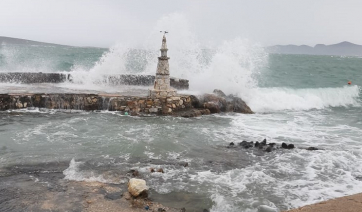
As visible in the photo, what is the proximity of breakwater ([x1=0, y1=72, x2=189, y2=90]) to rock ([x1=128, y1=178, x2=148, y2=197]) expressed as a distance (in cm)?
1245

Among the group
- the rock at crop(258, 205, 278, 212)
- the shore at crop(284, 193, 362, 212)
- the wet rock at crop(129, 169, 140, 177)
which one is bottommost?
the rock at crop(258, 205, 278, 212)

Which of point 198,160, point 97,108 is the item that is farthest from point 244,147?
point 97,108

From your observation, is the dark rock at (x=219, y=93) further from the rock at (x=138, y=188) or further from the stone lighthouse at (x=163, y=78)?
the rock at (x=138, y=188)

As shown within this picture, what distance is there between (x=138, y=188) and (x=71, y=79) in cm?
1513

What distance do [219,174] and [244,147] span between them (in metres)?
2.51

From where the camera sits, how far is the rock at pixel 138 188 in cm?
620

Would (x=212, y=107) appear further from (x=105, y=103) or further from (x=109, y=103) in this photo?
(x=105, y=103)

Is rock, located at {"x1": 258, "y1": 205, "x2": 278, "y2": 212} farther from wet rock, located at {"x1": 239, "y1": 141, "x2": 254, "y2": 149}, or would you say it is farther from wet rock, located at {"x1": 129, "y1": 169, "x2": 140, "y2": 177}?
wet rock, located at {"x1": 239, "y1": 141, "x2": 254, "y2": 149}

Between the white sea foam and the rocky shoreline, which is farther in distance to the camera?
the rocky shoreline

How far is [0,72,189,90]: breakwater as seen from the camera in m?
18.6

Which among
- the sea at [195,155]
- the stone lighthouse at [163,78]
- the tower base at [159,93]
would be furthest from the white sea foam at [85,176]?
the stone lighthouse at [163,78]

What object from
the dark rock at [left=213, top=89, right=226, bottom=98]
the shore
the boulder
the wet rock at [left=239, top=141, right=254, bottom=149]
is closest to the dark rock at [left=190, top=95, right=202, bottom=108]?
the boulder

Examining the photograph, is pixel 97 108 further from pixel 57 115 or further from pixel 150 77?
pixel 150 77

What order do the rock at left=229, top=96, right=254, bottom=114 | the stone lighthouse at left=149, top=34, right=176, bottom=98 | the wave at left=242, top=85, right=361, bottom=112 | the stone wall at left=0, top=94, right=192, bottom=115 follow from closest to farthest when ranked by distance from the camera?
the stone wall at left=0, top=94, right=192, bottom=115 → the stone lighthouse at left=149, top=34, right=176, bottom=98 → the rock at left=229, top=96, right=254, bottom=114 → the wave at left=242, top=85, right=361, bottom=112
